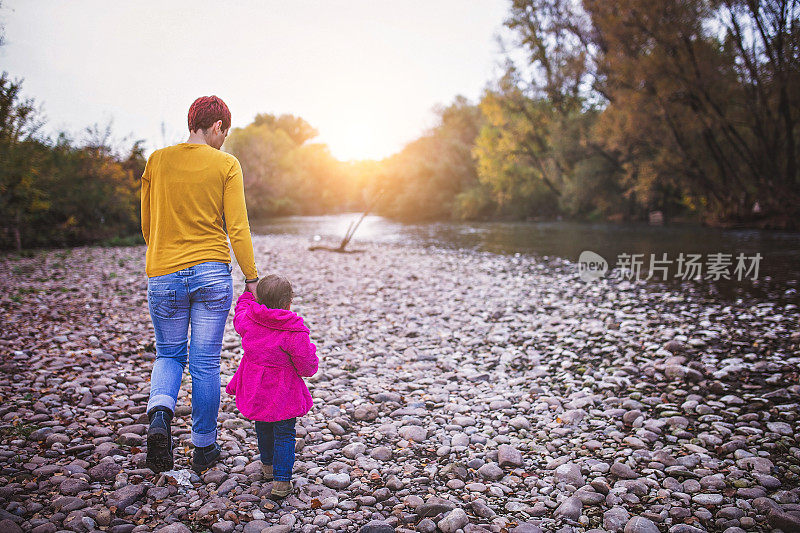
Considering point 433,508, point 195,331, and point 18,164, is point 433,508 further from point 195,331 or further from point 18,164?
point 18,164

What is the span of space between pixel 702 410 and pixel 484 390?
2286 mm

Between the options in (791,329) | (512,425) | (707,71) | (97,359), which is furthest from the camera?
(707,71)

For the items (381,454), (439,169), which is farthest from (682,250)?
(439,169)

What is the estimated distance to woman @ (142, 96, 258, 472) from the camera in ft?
11.7

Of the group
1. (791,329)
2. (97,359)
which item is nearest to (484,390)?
(97,359)

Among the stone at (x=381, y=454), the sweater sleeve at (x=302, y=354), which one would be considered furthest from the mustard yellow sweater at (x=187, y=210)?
the stone at (x=381, y=454)

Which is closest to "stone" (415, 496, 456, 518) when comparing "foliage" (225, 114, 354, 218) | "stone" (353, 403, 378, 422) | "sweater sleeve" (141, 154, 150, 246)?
"stone" (353, 403, 378, 422)

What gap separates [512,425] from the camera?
476 centimetres

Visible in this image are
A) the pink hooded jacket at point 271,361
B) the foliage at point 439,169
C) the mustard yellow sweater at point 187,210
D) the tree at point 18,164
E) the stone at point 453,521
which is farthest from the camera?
the foliage at point 439,169

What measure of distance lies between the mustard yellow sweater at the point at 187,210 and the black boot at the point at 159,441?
3.54 ft

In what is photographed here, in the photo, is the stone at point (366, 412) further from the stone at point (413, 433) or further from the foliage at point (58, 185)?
the foliage at point (58, 185)

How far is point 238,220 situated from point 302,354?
46.6 inches

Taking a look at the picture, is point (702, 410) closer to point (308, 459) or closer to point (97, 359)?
point (308, 459)

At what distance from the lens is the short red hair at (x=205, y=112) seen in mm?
3643
